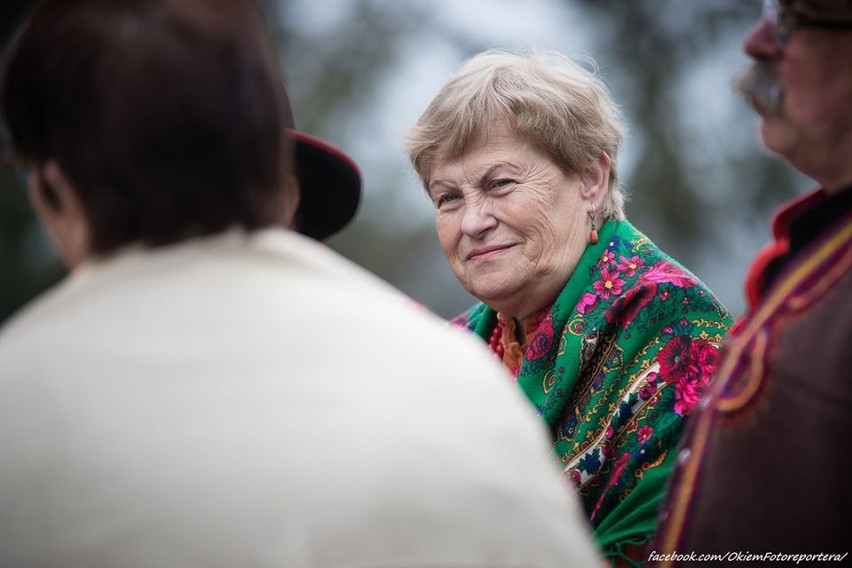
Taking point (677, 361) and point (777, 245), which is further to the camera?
point (677, 361)

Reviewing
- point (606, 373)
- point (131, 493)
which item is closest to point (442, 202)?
point (606, 373)

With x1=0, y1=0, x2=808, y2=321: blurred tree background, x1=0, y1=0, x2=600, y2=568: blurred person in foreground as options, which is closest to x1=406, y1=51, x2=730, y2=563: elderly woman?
x1=0, y1=0, x2=600, y2=568: blurred person in foreground

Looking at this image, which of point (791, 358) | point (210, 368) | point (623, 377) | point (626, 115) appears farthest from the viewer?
point (626, 115)

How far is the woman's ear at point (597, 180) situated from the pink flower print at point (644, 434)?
882 mm

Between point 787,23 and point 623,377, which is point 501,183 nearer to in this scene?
point 623,377

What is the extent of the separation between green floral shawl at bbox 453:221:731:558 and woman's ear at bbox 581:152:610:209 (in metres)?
→ 0.30

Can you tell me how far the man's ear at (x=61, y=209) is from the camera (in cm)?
168

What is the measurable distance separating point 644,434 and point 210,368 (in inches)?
72.2

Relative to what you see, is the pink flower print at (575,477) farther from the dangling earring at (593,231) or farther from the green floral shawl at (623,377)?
the dangling earring at (593,231)

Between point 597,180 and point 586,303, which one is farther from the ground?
point 597,180

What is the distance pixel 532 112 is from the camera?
3.55m

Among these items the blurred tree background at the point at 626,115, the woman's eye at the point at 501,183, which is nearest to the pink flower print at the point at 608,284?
the woman's eye at the point at 501,183

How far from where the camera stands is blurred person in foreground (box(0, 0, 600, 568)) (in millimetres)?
1461

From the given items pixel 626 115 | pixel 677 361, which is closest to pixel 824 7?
pixel 677 361
